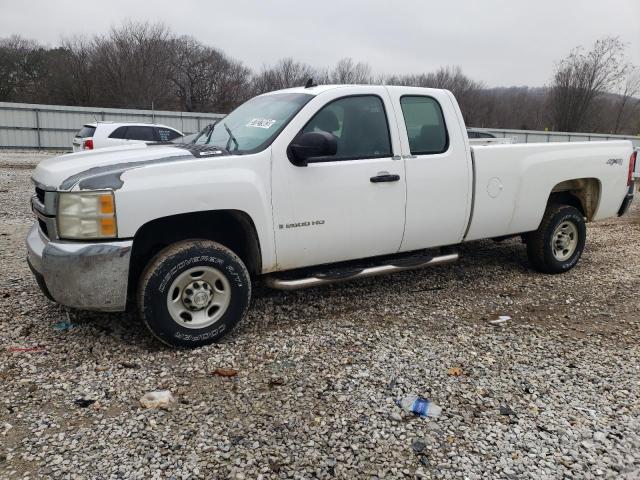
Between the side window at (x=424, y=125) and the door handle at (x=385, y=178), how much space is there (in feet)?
1.12

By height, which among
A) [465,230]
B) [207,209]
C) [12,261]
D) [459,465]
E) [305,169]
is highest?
[305,169]

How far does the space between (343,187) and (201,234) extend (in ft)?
3.99

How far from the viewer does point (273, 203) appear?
12.6ft

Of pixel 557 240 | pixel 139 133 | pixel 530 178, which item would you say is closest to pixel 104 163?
pixel 530 178

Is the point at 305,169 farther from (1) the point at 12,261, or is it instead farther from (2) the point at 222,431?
(1) the point at 12,261

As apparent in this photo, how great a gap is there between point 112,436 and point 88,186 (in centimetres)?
159

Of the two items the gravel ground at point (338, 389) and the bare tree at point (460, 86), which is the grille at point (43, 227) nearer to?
the gravel ground at point (338, 389)

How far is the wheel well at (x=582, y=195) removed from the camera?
587 cm

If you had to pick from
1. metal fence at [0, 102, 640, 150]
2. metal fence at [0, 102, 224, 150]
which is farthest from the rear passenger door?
metal fence at [0, 102, 224, 150]

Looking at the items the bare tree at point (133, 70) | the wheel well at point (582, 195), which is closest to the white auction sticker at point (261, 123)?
the wheel well at point (582, 195)

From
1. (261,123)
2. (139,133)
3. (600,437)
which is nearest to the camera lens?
(600,437)

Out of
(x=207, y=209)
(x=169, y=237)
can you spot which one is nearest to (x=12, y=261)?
(x=169, y=237)

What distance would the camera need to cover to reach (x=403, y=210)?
445cm

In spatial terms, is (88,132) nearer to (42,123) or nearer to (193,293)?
(42,123)
